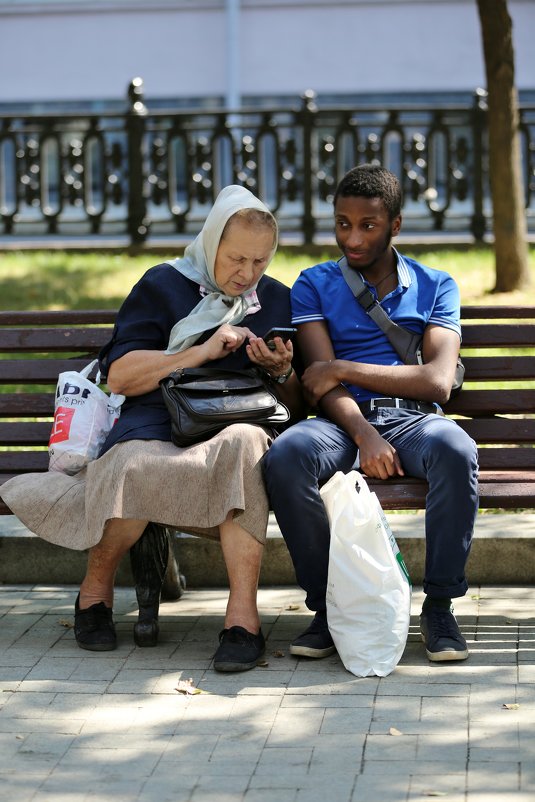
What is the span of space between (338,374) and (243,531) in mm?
700

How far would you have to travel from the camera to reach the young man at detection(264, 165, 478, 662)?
15.1 ft

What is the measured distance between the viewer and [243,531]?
15.1ft

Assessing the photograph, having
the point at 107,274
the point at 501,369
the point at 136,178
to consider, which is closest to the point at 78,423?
the point at 501,369

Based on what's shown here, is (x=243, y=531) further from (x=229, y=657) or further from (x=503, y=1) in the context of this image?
(x=503, y=1)

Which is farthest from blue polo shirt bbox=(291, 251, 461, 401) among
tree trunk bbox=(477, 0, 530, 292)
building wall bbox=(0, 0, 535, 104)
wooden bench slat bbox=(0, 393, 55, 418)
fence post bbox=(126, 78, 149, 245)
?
building wall bbox=(0, 0, 535, 104)

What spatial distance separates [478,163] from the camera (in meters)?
12.3

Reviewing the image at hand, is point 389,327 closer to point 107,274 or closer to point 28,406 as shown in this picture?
point 28,406

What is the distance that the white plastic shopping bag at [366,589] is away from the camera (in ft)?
14.7

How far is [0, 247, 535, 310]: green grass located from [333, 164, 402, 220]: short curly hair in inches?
167

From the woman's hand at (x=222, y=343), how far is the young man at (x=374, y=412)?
325 millimetres

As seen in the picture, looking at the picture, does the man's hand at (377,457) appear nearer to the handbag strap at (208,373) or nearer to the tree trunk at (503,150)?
the handbag strap at (208,373)

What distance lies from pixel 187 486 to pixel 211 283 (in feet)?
2.61

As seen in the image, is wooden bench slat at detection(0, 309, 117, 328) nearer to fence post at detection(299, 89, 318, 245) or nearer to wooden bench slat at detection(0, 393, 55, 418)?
wooden bench slat at detection(0, 393, 55, 418)

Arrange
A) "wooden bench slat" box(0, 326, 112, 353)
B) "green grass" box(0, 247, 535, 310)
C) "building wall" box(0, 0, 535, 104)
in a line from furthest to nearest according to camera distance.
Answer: "building wall" box(0, 0, 535, 104) < "green grass" box(0, 247, 535, 310) < "wooden bench slat" box(0, 326, 112, 353)
